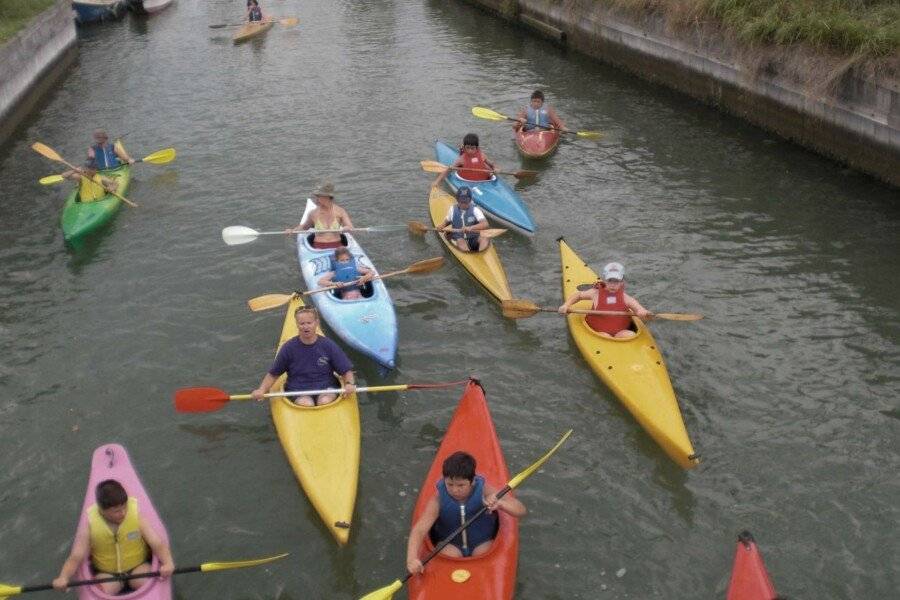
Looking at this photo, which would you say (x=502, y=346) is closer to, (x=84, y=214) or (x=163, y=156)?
(x=84, y=214)

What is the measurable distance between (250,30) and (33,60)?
248 inches

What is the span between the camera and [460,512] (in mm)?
5926

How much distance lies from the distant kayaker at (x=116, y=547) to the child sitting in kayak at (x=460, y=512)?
1.83 metres

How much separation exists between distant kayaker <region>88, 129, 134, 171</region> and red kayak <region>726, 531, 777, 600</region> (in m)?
11.6

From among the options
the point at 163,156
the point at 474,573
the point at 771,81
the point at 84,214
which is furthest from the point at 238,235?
the point at 771,81

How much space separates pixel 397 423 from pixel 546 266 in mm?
3922

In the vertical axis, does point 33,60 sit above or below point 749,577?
above

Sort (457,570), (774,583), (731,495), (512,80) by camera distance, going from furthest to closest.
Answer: (512,80), (731,495), (774,583), (457,570)

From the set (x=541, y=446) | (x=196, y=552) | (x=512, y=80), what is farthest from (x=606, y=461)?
(x=512, y=80)

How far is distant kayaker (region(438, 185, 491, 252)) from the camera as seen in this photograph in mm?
11070

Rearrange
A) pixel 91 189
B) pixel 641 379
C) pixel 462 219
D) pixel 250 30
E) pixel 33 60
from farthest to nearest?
pixel 250 30 < pixel 33 60 < pixel 91 189 < pixel 462 219 < pixel 641 379

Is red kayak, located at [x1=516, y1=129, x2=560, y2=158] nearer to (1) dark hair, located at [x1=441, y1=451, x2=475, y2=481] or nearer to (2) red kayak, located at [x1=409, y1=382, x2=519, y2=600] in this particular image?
(2) red kayak, located at [x1=409, y1=382, x2=519, y2=600]

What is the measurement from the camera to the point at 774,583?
6543mm

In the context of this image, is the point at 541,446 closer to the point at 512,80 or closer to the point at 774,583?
the point at 774,583
